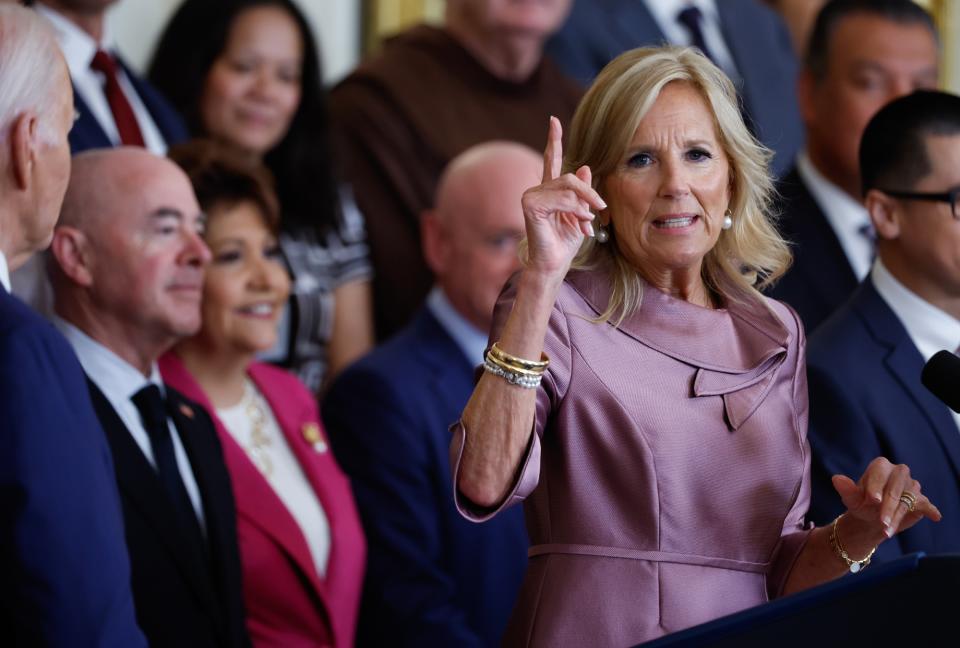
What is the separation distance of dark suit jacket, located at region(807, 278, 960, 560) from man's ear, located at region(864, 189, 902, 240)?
0.52 ft

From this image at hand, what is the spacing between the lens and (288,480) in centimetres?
295

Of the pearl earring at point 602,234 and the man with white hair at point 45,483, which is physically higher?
the pearl earring at point 602,234

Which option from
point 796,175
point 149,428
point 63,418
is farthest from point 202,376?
point 796,175

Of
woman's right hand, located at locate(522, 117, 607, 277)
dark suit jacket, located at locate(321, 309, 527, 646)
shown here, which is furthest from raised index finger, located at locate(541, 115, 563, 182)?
dark suit jacket, located at locate(321, 309, 527, 646)

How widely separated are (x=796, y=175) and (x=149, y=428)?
152cm

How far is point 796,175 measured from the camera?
3268 millimetres

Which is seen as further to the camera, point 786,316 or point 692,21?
point 692,21

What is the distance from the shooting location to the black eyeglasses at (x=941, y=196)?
2.35 metres

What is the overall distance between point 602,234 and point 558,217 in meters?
0.14

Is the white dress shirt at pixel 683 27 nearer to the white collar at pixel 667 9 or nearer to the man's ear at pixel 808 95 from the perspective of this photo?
the white collar at pixel 667 9

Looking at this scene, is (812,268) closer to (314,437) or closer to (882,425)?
(882,425)

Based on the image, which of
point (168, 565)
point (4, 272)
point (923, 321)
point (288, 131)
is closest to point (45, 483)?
point (4, 272)

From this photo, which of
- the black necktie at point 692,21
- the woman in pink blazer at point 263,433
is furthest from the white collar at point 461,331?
the black necktie at point 692,21

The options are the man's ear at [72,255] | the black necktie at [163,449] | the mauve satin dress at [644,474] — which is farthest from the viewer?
the man's ear at [72,255]
